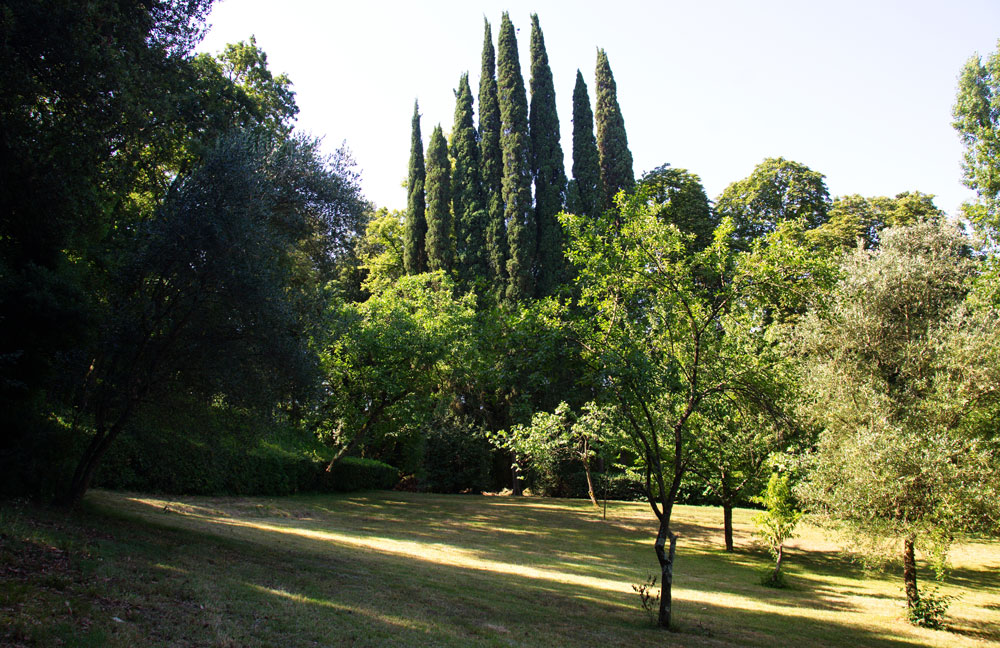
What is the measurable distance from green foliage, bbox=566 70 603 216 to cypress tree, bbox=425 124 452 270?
8.62 m

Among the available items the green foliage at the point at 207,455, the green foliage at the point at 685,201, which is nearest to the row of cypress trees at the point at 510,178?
the green foliage at the point at 685,201

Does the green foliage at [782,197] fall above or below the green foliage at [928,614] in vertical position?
above

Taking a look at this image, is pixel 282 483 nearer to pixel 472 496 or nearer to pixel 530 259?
pixel 472 496

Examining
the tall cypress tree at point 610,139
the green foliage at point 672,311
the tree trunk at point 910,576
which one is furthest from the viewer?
the tall cypress tree at point 610,139

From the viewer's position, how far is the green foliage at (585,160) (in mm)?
38719

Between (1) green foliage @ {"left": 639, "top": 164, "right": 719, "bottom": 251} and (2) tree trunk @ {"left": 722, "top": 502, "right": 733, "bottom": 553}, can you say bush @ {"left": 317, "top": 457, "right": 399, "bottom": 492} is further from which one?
(1) green foliage @ {"left": 639, "top": 164, "right": 719, "bottom": 251}

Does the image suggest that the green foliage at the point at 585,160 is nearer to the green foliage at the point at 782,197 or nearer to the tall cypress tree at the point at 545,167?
the tall cypress tree at the point at 545,167

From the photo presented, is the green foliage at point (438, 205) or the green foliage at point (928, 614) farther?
the green foliage at point (438, 205)

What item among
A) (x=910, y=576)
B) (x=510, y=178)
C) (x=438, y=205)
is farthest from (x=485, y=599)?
(x=438, y=205)

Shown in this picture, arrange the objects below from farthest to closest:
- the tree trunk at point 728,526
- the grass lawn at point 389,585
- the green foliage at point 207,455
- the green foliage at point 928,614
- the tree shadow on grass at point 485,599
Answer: the tree trunk at point 728,526
the green foliage at point 928,614
the green foliage at point 207,455
the tree shadow on grass at point 485,599
the grass lawn at point 389,585

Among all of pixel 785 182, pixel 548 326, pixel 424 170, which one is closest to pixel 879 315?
pixel 548 326

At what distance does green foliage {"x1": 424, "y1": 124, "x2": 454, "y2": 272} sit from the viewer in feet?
130

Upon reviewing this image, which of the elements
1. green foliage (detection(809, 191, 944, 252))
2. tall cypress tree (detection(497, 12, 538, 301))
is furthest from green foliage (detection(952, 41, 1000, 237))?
tall cypress tree (detection(497, 12, 538, 301))

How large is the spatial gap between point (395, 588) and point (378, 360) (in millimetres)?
14773
